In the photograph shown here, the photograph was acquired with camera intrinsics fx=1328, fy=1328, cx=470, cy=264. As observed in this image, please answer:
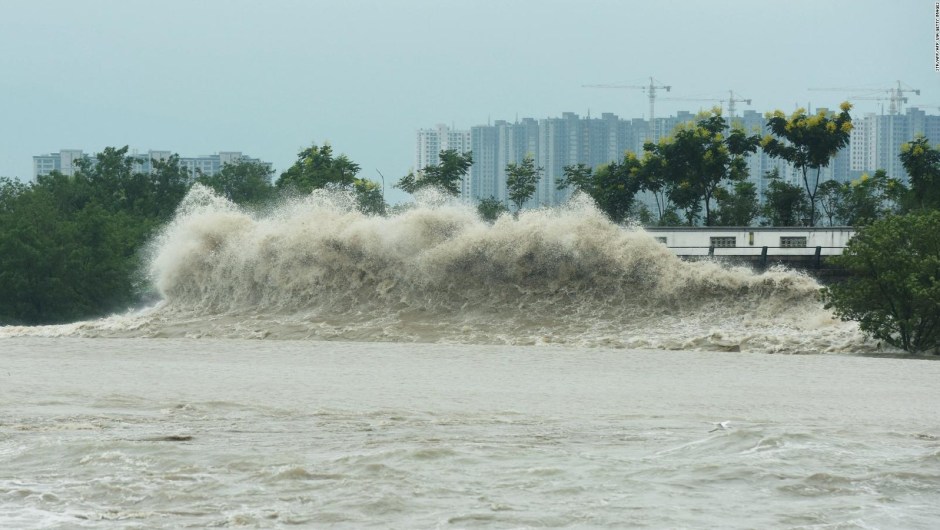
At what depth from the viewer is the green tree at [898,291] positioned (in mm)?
22141

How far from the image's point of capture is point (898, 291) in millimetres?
22391

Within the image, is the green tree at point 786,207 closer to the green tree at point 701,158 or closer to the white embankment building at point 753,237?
the green tree at point 701,158

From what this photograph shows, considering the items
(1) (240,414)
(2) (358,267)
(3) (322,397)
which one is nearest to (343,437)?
(1) (240,414)

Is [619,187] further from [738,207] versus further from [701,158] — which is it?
[738,207]

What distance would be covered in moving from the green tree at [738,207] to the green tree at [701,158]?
1407mm

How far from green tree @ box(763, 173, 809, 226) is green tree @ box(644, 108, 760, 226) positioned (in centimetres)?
189

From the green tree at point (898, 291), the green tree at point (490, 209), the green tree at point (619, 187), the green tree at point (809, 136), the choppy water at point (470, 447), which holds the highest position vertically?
the green tree at point (809, 136)

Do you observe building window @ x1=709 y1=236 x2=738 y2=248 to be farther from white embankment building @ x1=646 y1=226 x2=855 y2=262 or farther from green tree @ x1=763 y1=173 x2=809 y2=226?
green tree @ x1=763 y1=173 x2=809 y2=226

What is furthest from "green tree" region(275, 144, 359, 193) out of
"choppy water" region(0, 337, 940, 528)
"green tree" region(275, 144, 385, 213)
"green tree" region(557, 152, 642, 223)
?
"choppy water" region(0, 337, 940, 528)

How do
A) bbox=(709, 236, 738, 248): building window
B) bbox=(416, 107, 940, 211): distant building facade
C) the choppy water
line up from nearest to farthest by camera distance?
the choppy water < bbox=(709, 236, 738, 248): building window < bbox=(416, 107, 940, 211): distant building facade

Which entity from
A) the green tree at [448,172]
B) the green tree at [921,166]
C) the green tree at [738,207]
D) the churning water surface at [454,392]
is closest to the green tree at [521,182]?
the green tree at [448,172]

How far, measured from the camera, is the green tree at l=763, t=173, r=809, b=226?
5525cm

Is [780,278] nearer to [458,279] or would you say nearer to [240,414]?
[458,279]

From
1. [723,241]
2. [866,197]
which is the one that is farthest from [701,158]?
[723,241]
